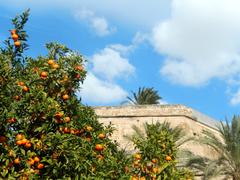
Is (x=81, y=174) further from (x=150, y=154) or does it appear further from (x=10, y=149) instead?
(x=150, y=154)

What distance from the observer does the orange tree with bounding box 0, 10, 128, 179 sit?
5508 mm

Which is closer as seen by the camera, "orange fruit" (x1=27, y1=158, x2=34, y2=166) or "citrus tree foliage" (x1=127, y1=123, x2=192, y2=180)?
"orange fruit" (x1=27, y1=158, x2=34, y2=166)

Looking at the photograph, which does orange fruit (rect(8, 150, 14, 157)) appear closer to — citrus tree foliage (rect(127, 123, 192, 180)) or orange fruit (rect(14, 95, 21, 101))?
orange fruit (rect(14, 95, 21, 101))

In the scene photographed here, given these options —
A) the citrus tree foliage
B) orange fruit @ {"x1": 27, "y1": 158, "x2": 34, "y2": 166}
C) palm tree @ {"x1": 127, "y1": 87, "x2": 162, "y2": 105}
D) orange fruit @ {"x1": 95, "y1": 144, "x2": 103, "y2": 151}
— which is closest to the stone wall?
palm tree @ {"x1": 127, "y1": 87, "x2": 162, "y2": 105}

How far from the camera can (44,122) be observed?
5824 millimetres

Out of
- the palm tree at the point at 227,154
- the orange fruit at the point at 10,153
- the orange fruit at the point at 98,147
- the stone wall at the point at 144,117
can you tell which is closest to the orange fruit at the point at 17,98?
the orange fruit at the point at 10,153

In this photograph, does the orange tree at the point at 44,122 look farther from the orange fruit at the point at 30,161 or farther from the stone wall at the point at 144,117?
the stone wall at the point at 144,117

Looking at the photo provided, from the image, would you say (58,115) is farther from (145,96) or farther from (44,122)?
(145,96)

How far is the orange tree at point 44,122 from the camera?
18.1 ft

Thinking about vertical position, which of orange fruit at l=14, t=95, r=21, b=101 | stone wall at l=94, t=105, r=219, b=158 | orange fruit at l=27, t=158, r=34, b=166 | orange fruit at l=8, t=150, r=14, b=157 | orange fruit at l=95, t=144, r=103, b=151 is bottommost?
orange fruit at l=27, t=158, r=34, b=166

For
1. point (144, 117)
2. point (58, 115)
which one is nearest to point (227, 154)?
point (144, 117)

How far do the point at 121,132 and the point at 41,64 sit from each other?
71.7 ft

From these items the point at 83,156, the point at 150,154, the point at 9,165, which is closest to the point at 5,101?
the point at 9,165

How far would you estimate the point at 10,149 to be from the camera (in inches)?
215
